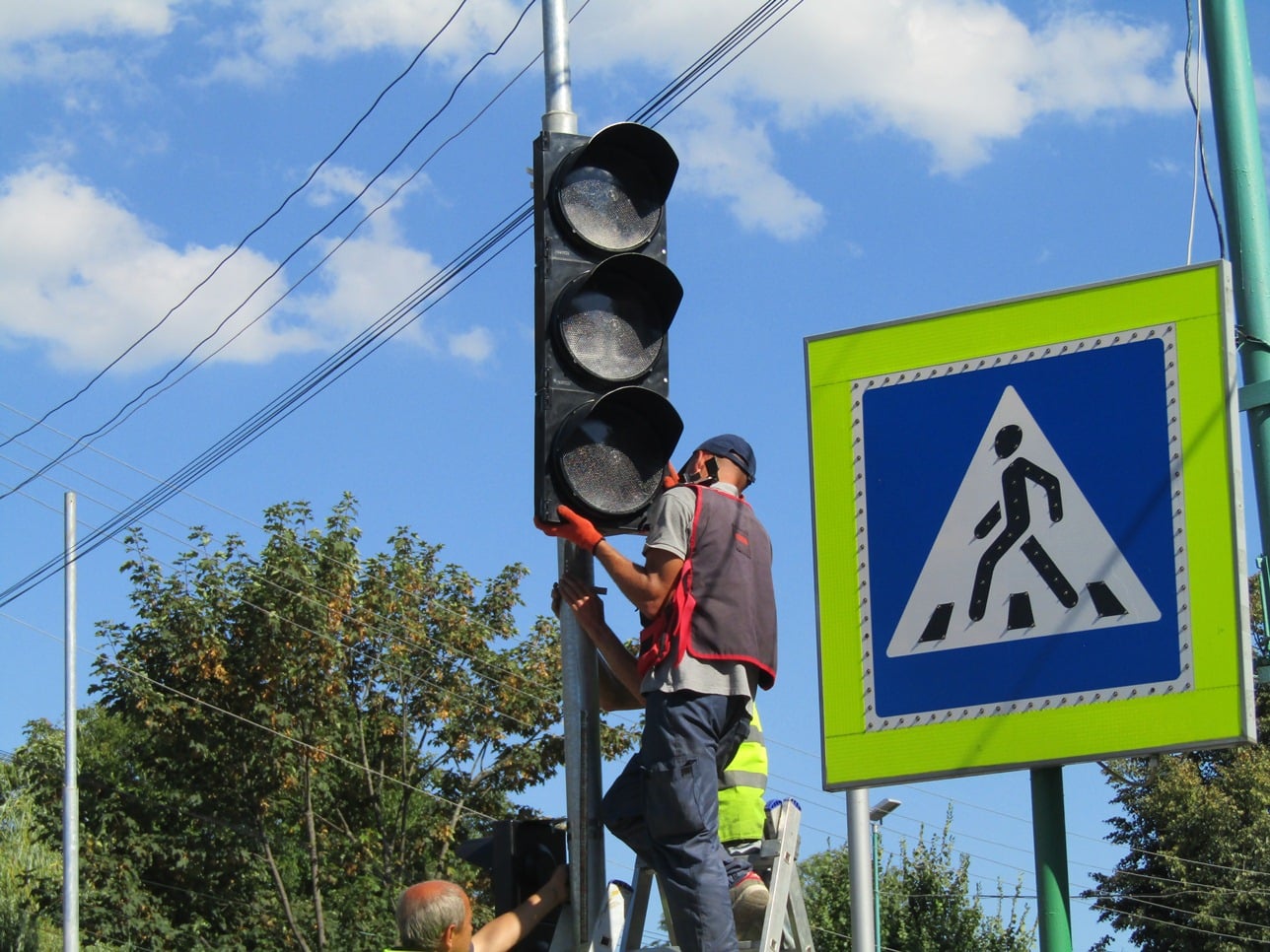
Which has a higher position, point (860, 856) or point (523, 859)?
point (523, 859)

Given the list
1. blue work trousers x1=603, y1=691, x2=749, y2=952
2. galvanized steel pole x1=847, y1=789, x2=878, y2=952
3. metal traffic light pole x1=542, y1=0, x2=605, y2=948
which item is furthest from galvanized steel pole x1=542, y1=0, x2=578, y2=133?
galvanized steel pole x1=847, y1=789, x2=878, y2=952

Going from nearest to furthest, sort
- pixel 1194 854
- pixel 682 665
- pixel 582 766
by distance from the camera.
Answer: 1. pixel 682 665
2. pixel 582 766
3. pixel 1194 854

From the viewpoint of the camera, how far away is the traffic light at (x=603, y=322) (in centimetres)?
505

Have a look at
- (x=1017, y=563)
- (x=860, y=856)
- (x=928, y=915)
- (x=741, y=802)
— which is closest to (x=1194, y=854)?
(x=928, y=915)

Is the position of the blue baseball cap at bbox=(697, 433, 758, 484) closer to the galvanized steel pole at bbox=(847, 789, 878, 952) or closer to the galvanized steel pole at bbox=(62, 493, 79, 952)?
the galvanized steel pole at bbox=(847, 789, 878, 952)

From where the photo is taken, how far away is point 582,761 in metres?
5.04

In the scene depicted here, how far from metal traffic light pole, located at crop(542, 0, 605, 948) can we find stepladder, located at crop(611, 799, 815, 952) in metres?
0.15

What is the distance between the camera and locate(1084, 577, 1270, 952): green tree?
120ft

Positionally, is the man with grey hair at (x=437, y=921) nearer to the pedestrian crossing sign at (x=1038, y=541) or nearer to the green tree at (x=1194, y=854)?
the pedestrian crossing sign at (x=1038, y=541)

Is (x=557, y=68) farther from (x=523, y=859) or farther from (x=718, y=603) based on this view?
(x=523, y=859)

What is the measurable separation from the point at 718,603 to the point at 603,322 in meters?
0.95

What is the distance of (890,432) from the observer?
3932 mm

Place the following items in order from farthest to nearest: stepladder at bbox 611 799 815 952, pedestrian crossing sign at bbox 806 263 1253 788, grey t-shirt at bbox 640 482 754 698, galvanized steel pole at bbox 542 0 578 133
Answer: galvanized steel pole at bbox 542 0 578 133 → stepladder at bbox 611 799 815 952 → grey t-shirt at bbox 640 482 754 698 → pedestrian crossing sign at bbox 806 263 1253 788

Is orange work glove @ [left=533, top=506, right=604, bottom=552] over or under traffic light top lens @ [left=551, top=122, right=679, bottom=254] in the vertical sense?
under
